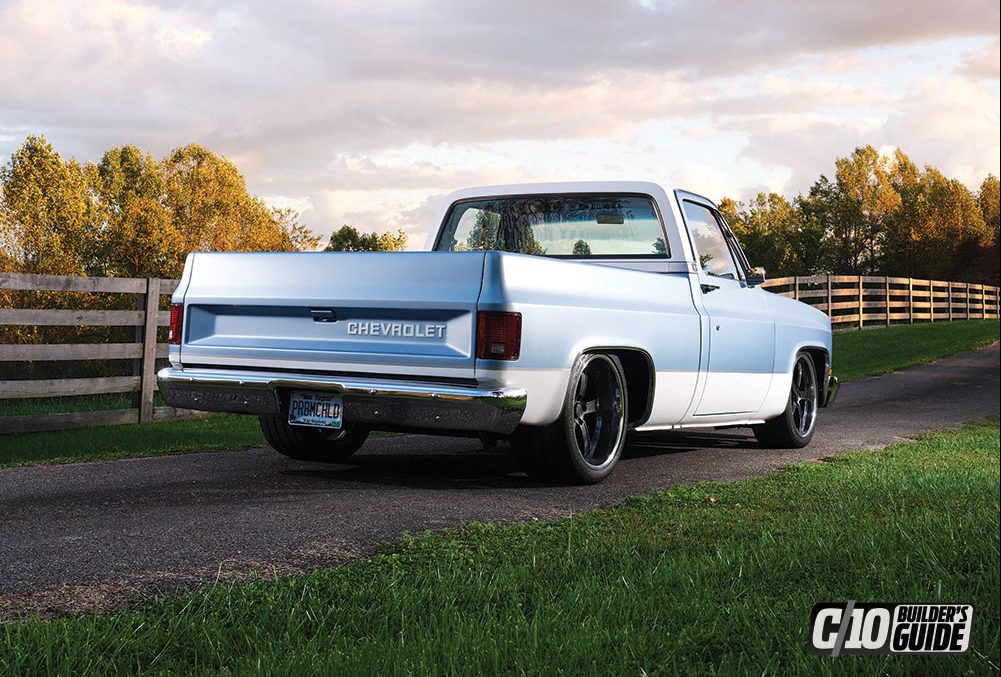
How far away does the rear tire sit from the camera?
27.2 ft

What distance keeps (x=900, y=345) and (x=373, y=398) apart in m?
21.6

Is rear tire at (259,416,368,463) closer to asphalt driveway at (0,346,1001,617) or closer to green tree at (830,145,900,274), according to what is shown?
asphalt driveway at (0,346,1001,617)

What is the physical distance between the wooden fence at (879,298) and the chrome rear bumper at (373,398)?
1885 centimetres

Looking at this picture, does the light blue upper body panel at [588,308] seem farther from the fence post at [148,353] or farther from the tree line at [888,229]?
the tree line at [888,229]

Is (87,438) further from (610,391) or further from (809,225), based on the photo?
(809,225)

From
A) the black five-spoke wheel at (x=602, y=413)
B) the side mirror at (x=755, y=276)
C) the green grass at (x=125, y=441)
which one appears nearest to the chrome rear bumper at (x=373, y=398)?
the black five-spoke wheel at (x=602, y=413)

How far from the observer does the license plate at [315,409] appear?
6.71 meters

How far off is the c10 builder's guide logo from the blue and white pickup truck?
268 cm

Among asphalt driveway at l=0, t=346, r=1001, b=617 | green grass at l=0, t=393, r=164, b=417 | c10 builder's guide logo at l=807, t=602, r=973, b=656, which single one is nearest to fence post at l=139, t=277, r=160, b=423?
green grass at l=0, t=393, r=164, b=417

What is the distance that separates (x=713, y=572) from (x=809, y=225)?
66813 mm

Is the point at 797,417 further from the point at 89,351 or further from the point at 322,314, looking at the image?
the point at 89,351

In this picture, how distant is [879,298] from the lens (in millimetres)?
35812

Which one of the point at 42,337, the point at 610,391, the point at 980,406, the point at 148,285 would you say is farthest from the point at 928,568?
the point at 42,337

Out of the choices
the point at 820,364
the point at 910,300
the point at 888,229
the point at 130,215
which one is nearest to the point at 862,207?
the point at 888,229
